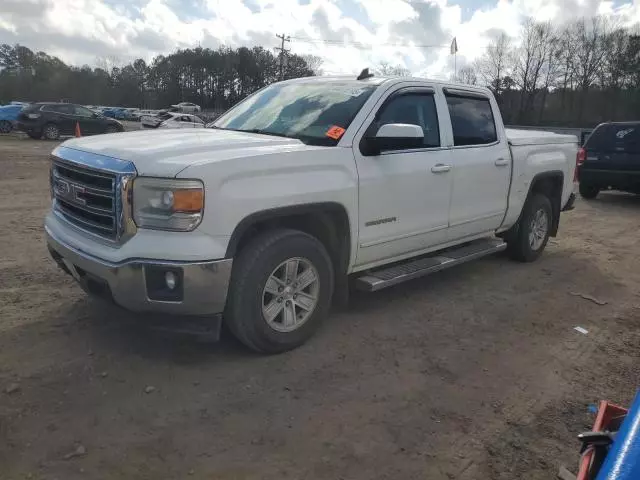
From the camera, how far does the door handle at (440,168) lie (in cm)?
476

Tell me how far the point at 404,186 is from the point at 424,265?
2.76ft

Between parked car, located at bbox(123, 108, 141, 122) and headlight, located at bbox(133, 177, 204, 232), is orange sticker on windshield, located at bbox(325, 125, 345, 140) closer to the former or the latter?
headlight, located at bbox(133, 177, 204, 232)

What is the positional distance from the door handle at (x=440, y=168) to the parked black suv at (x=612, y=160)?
7896 millimetres

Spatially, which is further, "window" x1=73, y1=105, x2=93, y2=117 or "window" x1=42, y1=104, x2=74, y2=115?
"window" x1=73, y1=105, x2=93, y2=117

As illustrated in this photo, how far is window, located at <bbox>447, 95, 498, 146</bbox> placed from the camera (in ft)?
17.1

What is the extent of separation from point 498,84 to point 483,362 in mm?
75291

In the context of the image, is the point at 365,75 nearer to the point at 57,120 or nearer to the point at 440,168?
the point at 440,168

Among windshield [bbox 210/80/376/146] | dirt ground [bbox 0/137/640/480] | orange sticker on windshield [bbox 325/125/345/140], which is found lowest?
dirt ground [bbox 0/137/640/480]

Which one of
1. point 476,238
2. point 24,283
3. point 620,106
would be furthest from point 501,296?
point 620,106

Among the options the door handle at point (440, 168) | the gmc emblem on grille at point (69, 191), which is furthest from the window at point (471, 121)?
the gmc emblem on grille at point (69, 191)

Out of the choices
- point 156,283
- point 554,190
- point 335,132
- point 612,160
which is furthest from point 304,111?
point 612,160

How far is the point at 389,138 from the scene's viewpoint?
4133 millimetres

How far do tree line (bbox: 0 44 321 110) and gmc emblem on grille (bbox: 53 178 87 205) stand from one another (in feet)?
249

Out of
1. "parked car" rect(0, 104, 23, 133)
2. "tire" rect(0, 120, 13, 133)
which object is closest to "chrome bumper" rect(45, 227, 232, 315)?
"parked car" rect(0, 104, 23, 133)
